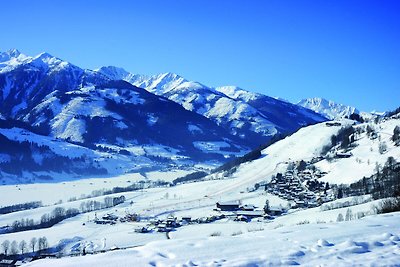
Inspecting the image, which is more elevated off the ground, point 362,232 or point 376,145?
point 376,145

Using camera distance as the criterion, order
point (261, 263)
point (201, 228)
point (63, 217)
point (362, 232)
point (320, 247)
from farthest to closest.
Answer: point (63, 217), point (201, 228), point (362, 232), point (320, 247), point (261, 263)

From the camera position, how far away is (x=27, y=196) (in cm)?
13950

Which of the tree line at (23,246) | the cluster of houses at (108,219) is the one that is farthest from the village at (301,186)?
the tree line at (23,246)

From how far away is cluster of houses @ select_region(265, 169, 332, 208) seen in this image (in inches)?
3482

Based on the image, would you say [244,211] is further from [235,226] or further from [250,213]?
[235,226]

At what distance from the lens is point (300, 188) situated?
103 m

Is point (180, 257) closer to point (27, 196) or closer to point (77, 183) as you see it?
point (27, 196)

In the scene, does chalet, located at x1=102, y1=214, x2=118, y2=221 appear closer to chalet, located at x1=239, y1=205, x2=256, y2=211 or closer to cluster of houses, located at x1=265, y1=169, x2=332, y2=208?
chalet, located at x1=239, y1=205, x2=256, y2=211

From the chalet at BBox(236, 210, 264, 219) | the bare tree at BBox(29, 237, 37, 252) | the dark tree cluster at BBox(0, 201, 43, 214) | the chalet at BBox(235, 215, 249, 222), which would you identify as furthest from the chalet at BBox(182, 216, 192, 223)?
the dark tree cluster at BBox(0, 201, 43, 214)

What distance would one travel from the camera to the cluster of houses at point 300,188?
8843 centimetres

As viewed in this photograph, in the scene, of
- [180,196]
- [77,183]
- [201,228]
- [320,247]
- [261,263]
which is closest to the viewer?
[261,263]

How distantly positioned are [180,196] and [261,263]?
101233 millimetres

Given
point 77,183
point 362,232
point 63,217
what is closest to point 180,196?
point 63,217

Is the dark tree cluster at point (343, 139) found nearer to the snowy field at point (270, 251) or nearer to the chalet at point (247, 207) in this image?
the chalet at point (247, 207)
